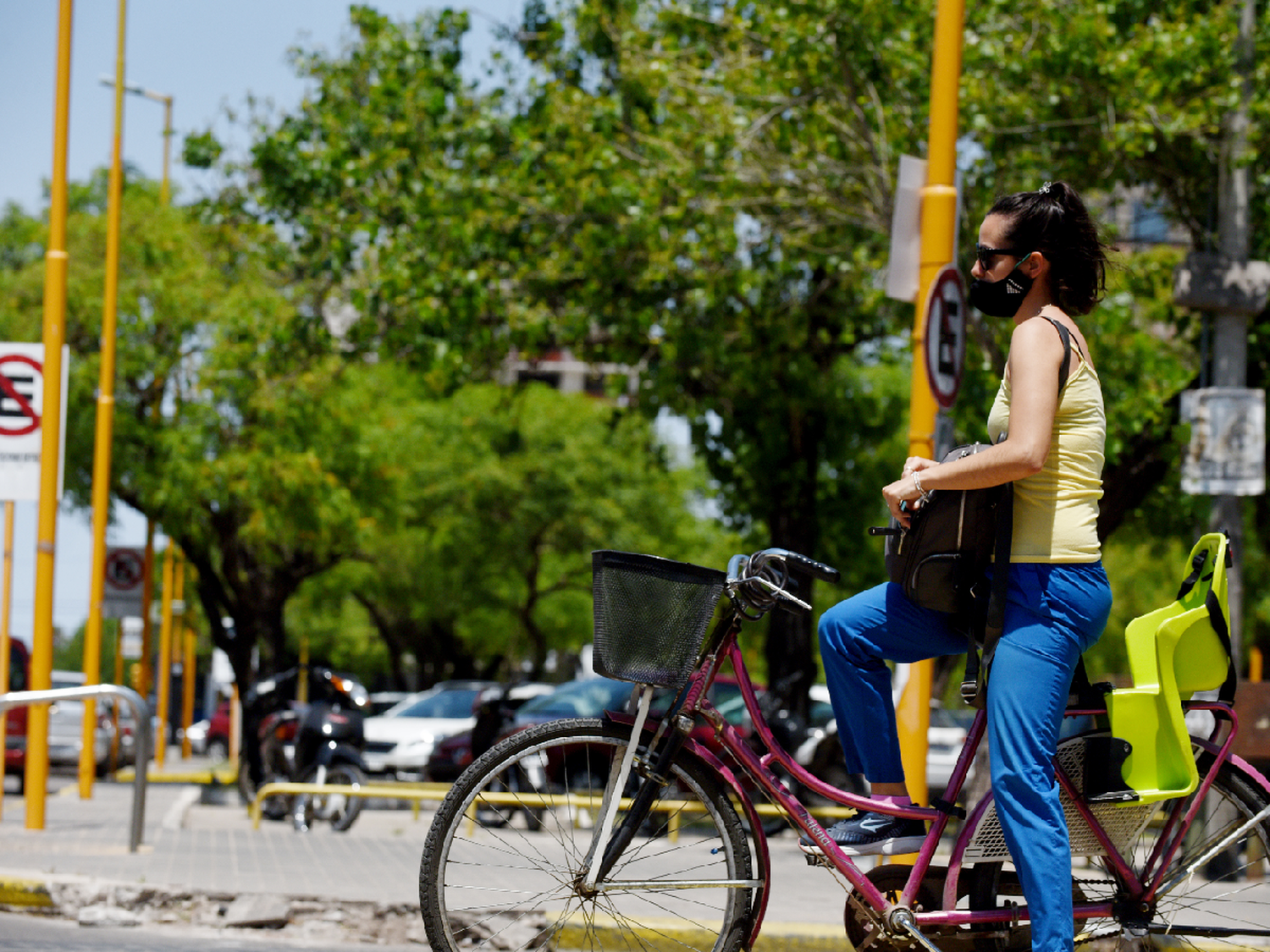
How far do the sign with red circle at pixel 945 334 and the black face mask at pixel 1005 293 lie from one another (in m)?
2.67

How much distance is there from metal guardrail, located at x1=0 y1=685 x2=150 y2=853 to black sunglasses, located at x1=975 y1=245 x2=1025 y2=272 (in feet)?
17.9

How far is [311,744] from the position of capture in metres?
A: 13.9

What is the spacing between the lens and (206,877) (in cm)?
777

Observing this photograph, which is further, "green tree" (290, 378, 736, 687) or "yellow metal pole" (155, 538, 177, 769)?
"green tree" (290, 378, 736, 687)

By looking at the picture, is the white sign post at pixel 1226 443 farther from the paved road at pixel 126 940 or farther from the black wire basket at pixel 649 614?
the black wire basket at pixel 649 614

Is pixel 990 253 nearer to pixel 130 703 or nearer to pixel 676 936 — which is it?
pixel 676 936

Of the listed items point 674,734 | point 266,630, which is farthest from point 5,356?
point 266,630

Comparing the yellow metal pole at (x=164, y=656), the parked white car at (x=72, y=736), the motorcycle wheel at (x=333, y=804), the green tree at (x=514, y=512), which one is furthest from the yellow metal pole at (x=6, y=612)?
the green tree at (x=514, y=512)

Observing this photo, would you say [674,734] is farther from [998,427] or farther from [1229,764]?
[1229,764]

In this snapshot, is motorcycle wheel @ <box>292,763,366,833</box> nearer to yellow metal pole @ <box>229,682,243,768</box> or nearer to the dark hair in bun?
the dark hair in bun

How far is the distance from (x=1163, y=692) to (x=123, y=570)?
17.7 m

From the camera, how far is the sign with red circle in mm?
6746

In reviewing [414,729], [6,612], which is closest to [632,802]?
[6,612]

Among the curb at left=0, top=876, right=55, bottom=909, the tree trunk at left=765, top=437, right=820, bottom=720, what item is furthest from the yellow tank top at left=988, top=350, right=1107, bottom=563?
the tree trunk at left=765, top=437, right=820, bottom=720
